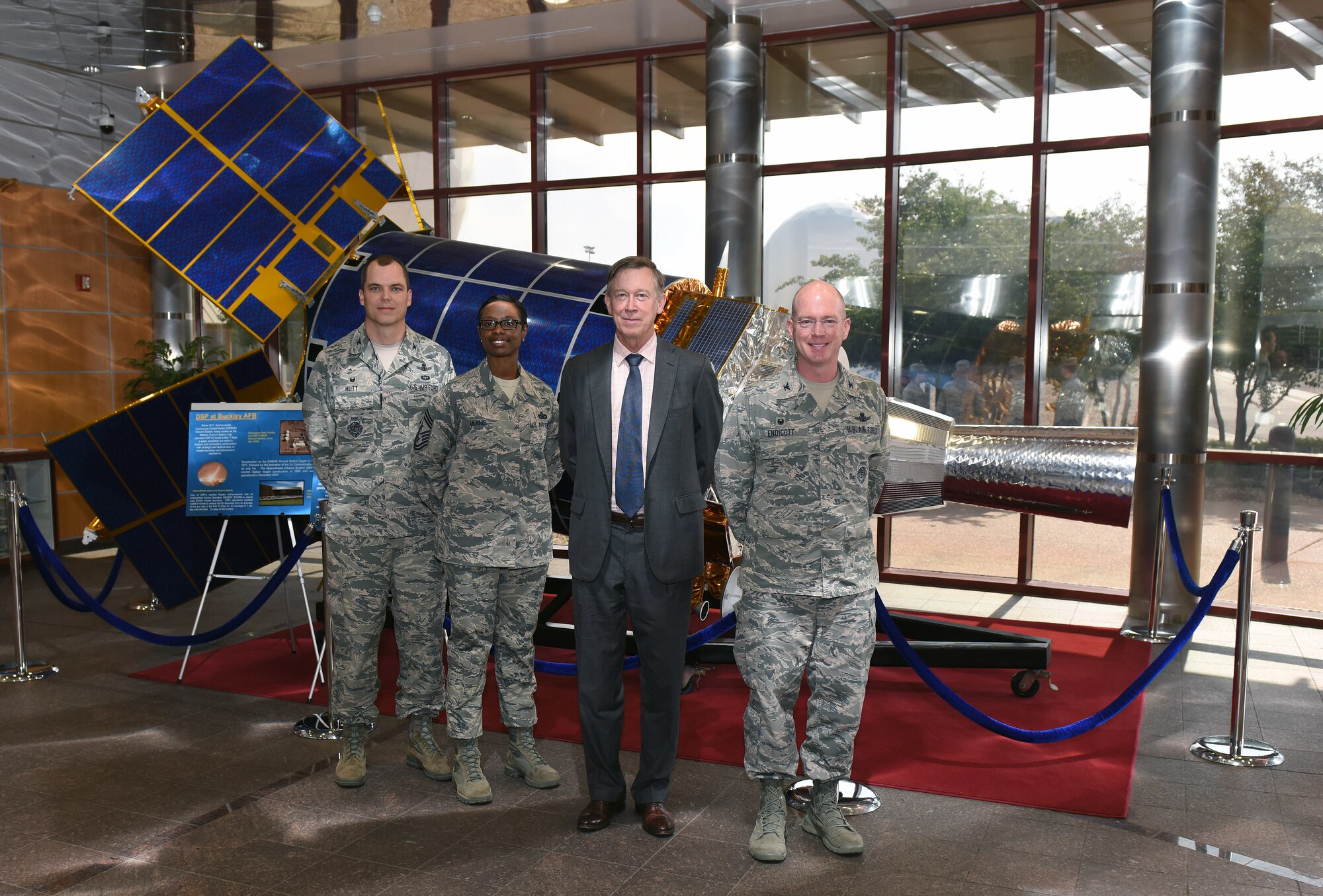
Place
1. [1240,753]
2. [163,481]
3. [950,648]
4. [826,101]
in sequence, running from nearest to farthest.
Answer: [1240,753] < [950,648] < [163,481] < [826,101]

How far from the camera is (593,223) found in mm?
8648

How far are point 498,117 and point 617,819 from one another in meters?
7.08

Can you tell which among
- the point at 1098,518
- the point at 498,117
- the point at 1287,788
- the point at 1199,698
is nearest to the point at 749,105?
the point at 498,117

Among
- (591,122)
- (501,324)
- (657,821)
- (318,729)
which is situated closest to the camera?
(657,821)

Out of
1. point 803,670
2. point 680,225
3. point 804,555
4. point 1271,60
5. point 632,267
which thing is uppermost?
point 1271,60

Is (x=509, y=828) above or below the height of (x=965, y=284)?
below

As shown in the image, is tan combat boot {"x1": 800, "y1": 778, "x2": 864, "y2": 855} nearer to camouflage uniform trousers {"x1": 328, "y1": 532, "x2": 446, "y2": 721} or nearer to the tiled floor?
the tiled floor

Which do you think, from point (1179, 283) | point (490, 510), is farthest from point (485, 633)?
point (1179, 283)

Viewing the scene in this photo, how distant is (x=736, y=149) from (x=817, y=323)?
4553 mm

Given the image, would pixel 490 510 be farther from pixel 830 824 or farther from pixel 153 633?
pixel 153 633

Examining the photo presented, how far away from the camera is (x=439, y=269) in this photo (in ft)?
16.0

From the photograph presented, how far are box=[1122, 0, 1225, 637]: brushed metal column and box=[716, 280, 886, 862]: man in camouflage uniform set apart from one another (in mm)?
3602

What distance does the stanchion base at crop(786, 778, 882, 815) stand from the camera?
3.48m

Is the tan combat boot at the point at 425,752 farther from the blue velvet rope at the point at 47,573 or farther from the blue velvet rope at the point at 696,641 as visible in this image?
the blue velvet rope at the point at 47,573
